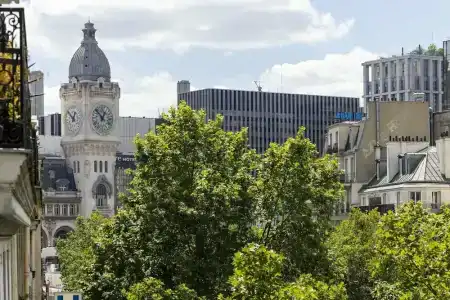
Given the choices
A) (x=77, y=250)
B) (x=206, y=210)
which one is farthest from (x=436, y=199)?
(x=206, y=210)

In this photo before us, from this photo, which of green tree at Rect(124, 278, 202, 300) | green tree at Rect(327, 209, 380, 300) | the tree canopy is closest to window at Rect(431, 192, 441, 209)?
green tree at Rect(327, 209, 380, 300)

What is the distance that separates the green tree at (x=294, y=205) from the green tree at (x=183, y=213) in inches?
32.1

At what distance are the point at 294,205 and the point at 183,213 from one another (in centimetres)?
478

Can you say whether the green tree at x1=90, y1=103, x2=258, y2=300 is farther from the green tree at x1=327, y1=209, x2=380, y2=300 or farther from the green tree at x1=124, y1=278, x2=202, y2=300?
the green tree at x1=327, y1=209, x2=380, y2=300

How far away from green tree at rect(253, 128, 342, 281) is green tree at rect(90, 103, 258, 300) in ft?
2.67

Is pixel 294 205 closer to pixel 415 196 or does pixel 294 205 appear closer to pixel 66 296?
pixel 66 296

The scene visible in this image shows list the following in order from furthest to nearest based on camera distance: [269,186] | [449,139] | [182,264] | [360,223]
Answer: [449,139], [360,223], [269,186], [182,264]

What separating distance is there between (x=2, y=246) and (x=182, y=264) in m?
38.7

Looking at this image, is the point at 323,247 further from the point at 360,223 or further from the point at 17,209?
the point at 17,209

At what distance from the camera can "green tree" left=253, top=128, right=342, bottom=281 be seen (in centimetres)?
5888

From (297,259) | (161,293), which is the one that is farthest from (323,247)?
(161,293)

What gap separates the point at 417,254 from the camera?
47.4 metres

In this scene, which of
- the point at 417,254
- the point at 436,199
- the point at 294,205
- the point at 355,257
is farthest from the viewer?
the point at 436,199

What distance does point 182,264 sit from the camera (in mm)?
56344
